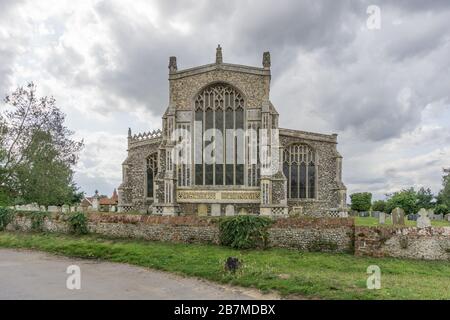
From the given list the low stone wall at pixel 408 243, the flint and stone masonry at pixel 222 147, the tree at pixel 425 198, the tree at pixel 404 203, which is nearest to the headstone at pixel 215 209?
the flint and stone masonry at pixel 222 147

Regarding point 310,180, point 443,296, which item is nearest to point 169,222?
point 443,296

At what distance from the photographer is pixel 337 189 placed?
1157 inches

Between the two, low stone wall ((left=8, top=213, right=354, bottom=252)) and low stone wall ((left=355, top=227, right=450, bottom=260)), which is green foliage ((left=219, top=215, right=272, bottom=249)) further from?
low stone wall ((left=355, top=227, right=450, bottom=260))

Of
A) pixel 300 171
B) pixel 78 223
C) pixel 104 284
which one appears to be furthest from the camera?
pixel 300 171

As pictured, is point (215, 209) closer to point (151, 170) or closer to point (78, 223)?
point (151, 170)

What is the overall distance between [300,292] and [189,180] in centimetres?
1860

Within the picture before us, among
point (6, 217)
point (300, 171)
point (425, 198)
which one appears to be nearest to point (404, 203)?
point (425, 198)

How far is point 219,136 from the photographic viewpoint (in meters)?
27.8

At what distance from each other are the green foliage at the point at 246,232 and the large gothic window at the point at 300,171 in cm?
1376

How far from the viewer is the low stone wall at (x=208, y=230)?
1595 centimetres

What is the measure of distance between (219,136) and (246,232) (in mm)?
12458

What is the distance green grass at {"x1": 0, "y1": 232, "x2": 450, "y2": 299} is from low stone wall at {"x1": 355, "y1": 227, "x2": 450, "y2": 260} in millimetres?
427

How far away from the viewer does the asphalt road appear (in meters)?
9.60
